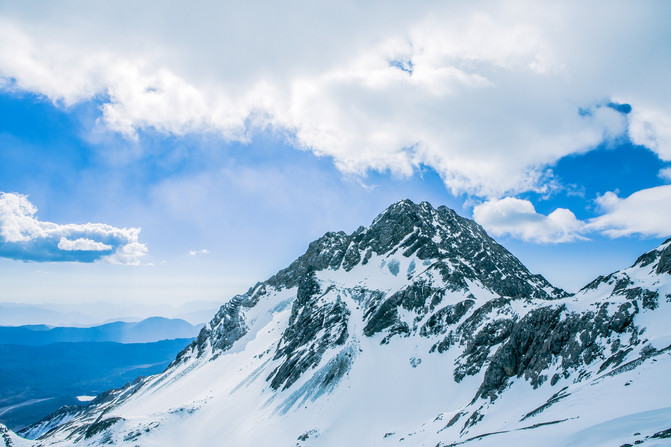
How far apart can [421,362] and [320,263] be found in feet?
259

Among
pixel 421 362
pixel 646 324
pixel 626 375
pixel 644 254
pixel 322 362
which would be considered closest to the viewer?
pixel 626 375

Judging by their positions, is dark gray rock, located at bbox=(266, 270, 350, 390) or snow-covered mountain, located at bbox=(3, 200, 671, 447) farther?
dark gray rock, located at bbox=(266, 270, 350, 390)

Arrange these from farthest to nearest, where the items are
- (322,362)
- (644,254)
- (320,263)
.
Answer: (320,263), (322,362), (644,254)

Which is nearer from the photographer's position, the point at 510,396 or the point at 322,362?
the point at 510,396

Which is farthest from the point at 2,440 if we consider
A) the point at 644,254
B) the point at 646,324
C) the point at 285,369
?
the point at 644,254

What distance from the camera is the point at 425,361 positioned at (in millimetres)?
70938

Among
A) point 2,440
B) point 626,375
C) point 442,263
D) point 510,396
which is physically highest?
point 442,263

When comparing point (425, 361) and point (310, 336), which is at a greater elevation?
point (310, 336)

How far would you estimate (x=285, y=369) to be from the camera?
85.8 meters

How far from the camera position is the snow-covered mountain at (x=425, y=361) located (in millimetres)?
30828

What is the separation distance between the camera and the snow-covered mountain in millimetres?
30828

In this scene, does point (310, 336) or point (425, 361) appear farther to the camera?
point (310, 336)

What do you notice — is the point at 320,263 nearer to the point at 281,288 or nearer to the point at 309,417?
the point at 281,288

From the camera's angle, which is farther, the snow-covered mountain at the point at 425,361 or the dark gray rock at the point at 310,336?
the dark gray rock at the point at 310,336
